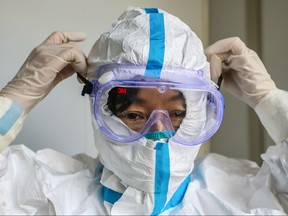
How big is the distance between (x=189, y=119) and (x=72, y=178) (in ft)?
1.36

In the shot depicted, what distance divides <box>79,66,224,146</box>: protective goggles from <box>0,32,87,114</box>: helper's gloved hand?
0.11m

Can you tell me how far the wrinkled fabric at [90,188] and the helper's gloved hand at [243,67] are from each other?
0.19 metres

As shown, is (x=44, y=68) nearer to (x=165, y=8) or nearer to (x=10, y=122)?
(x=10, y=122)

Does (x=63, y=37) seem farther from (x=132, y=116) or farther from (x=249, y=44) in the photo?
(x=249, y=44)

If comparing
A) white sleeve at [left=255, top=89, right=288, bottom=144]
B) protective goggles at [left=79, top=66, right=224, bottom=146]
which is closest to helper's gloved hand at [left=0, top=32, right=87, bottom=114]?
protective goggles at [left=79, top=66, right=224, bottom=146]

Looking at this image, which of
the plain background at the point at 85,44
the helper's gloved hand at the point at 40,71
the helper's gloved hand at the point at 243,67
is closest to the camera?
the helper's gloved hand at the point at 40,71

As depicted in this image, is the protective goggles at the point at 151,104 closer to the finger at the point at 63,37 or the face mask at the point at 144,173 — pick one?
the face mask at the point at 144,173

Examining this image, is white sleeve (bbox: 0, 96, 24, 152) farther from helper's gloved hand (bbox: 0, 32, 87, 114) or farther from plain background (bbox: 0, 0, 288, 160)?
plain background (bbox: 0, 0, 288, 160)

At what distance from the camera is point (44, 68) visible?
106 cm

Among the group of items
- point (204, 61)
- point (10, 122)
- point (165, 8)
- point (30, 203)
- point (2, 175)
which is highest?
point (165, 8)

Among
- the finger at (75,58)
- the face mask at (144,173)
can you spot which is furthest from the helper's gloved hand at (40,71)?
the face mask at (144,173)

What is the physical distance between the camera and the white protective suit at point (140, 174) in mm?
984

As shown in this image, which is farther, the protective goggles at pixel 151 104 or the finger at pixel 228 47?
the finger at pixel 228 47

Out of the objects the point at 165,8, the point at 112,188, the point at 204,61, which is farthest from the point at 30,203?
the point at 165,8
